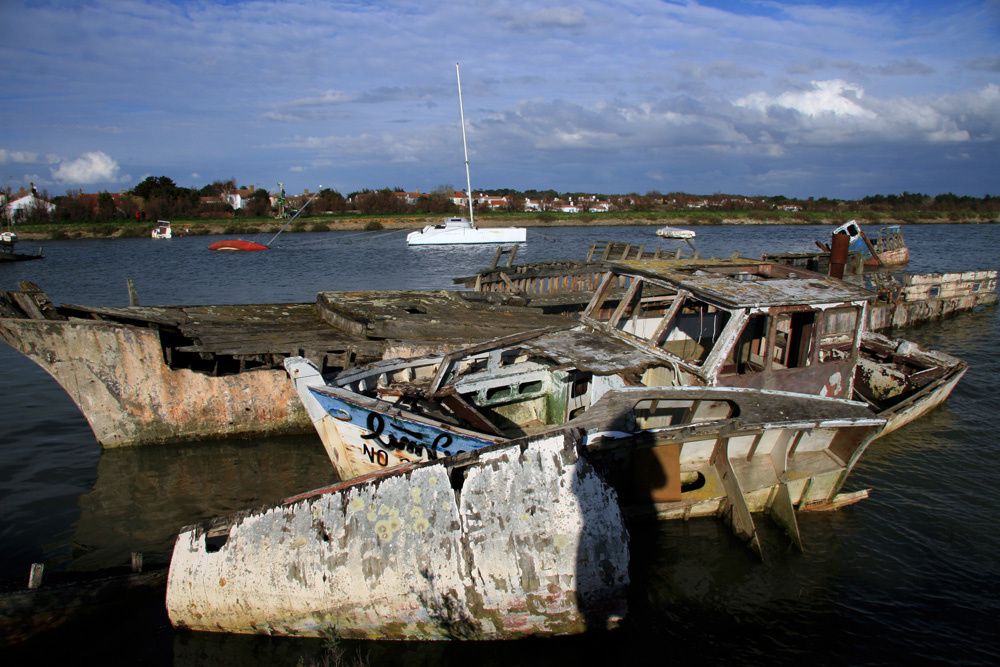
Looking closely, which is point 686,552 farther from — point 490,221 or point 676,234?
point 490,221

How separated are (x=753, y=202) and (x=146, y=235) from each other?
84.8 m

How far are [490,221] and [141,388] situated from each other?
5966 cm

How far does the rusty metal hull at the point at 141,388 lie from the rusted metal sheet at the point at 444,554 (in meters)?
4.78

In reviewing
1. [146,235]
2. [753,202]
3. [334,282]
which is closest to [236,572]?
[334,282]

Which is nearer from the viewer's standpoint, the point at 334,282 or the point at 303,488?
the point at 303,488

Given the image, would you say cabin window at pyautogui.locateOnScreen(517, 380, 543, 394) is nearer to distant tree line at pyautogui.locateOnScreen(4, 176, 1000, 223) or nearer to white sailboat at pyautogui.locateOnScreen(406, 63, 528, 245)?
white sailboat at pyautogui.locateOnScreen(406, 63, 528, 245)

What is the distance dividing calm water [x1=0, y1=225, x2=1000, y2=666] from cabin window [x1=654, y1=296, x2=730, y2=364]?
2.59 metres

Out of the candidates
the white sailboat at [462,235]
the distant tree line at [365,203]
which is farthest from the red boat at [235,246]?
the distant tree line at [365,203]

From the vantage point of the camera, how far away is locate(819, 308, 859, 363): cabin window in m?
7.19

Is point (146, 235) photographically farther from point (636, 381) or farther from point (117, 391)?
point (636, 381)

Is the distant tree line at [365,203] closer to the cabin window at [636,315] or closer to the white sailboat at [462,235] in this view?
the white sailboat at [462,235]

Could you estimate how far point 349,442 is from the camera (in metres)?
6.64

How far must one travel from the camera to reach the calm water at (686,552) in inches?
201

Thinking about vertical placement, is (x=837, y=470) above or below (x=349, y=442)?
below
